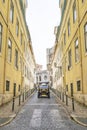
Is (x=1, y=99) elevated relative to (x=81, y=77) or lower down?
lower down

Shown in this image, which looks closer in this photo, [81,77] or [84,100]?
[84,100]

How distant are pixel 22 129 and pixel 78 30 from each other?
11382 millimetres

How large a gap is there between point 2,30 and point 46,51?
85.3 metres

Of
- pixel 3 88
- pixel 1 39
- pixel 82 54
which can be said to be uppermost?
pixel 1 39

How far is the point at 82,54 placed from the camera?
1475 cm

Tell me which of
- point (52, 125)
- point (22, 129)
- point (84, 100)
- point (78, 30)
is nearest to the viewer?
point (22, 129)

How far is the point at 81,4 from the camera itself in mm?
15297

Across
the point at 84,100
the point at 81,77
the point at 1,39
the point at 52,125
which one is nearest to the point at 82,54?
the point at 81,77

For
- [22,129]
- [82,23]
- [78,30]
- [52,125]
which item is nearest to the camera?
[22,129]

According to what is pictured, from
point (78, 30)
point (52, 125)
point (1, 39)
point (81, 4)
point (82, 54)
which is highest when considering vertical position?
point (81, 4)

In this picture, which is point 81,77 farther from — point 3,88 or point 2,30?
point 2,30

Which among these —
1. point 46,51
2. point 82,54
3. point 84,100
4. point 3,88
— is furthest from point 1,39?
point 46,51

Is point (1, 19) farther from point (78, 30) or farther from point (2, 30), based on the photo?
point (78, 30)

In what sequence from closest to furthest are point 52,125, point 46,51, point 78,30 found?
point 52,125
point 78,30
point 46,51
